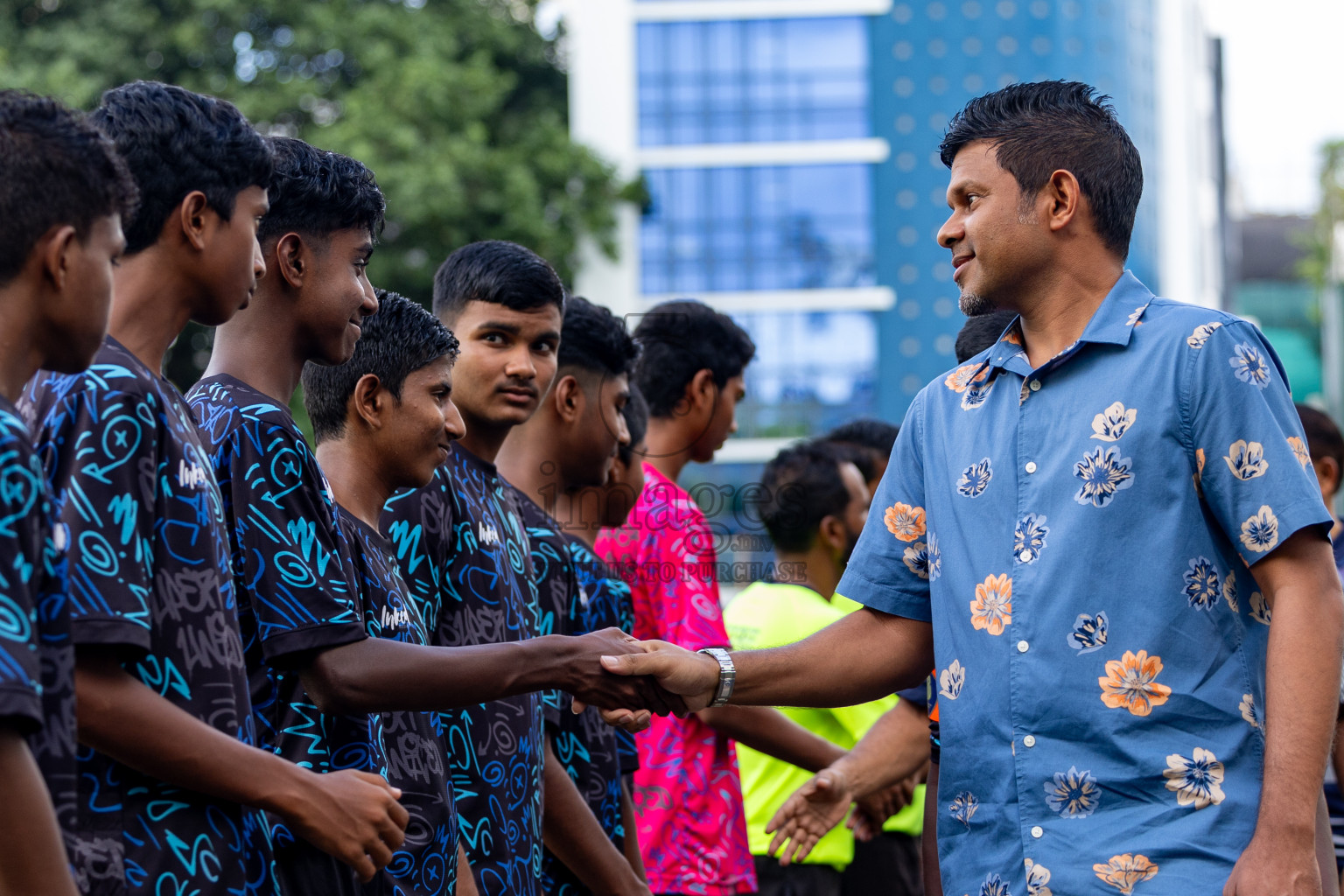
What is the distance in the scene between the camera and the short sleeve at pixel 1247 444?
242 cm

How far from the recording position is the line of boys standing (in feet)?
6.08

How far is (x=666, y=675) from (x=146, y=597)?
4.67 ft

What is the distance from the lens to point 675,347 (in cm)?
516

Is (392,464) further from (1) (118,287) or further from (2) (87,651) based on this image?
(2) (87,651)

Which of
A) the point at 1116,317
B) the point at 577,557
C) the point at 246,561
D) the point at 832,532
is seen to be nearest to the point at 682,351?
the point at 832,532

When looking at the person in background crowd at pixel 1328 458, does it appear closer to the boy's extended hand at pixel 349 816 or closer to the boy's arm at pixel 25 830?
the boy's extended hand at pixel 349 816

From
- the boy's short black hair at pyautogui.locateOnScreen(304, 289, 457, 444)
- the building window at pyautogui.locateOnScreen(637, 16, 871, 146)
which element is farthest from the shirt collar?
the building window at pyautogui.locateOnScreen(637, 16, 871, 146)

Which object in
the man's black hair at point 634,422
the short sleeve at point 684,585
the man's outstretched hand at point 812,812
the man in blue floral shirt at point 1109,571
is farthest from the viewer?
the man's black hair at point 634,422

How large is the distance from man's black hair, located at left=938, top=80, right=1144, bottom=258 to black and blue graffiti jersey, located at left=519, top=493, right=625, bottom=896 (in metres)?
1.69

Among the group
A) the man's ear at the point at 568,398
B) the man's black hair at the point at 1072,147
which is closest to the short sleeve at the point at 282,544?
the man's black hair at the point at 1072,147

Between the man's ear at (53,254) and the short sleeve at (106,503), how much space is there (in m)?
0.24

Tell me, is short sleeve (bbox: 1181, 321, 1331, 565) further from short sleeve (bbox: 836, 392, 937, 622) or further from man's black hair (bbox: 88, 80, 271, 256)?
man's black hair (bbox: 88, 80, 271, 256)

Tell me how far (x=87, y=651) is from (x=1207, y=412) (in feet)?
6.29

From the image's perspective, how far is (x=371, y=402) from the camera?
3.19 m
